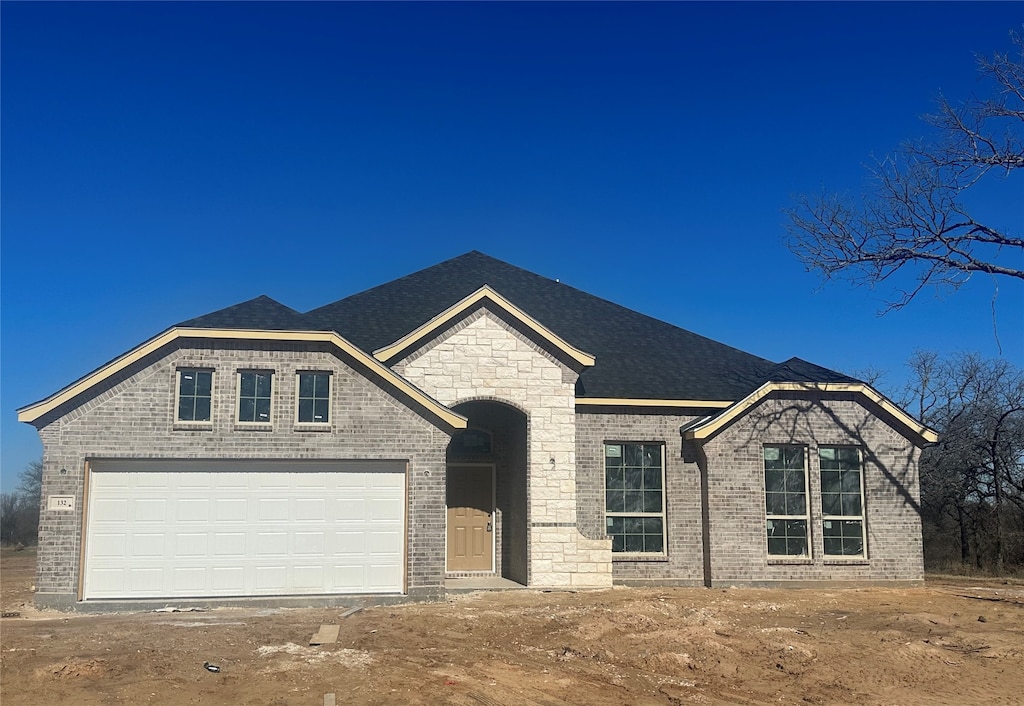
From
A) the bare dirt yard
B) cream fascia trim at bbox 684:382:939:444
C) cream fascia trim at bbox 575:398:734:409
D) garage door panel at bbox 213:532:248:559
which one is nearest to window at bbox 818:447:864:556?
cream fascia trim at bbox 684:382:939:444

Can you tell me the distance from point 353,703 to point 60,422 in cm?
914

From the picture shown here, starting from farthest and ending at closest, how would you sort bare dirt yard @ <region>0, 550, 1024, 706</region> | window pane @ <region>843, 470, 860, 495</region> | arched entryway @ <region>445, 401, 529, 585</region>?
arched entryway @ <region>445, 401, 529, 585</region>
window pane @ <region>843, 470, 860, 495</region>
bare dirt yard @ <region>0, 550, 1024, 706</region>

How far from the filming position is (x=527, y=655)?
1138 centimetres

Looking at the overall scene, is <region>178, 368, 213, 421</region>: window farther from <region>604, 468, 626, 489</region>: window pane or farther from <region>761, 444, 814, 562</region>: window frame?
<region>761, 444, 814, 562</region>: window frame

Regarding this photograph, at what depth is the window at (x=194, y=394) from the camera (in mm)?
15633

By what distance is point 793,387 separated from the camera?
19.2 meters

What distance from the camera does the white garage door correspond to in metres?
15.1

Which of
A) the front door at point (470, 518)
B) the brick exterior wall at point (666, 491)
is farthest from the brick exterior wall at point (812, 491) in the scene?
the front door at point (470, 518)

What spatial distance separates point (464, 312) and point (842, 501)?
9.43 meters

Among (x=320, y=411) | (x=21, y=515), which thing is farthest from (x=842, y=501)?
(x=21, y=515)

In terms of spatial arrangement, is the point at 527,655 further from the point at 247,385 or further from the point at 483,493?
the point at 483,493

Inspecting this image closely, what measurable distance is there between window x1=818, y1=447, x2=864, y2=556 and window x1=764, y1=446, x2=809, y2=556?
1.54ft

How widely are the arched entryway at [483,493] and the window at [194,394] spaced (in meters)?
5.79

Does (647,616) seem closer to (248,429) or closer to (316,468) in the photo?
(316,468)
